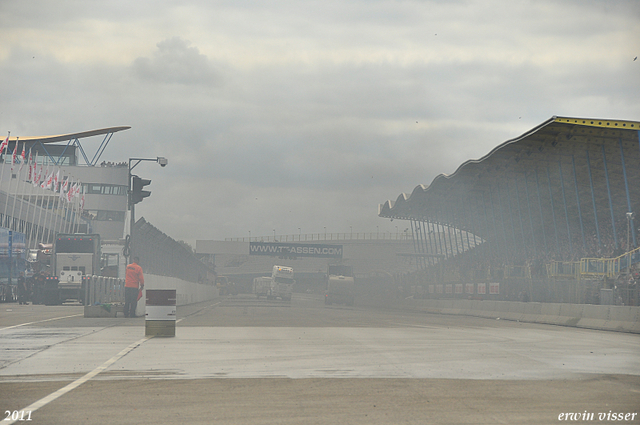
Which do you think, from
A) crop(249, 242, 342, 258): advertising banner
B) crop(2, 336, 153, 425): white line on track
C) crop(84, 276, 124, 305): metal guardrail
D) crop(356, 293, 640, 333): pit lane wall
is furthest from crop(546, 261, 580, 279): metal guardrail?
crop(249, 242, 342, 258): advertising banner

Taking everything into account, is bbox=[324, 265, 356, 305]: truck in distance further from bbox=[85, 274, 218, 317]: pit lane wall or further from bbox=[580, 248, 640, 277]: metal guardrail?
bbox=[580, 248, 640, 277]: metal guardrail

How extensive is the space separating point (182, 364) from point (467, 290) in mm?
31979

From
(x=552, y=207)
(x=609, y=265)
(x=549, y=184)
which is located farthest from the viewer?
(x=549, y=184)

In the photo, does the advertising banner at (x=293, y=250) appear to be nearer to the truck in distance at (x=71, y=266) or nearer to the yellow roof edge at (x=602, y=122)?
the truck in distance at (x=71, y=266)

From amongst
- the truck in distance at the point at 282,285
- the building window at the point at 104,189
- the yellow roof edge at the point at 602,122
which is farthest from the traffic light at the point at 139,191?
the building window at the point at 104,189

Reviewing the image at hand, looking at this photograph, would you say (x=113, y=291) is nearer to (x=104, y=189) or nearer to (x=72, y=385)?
(x=72, y=385)

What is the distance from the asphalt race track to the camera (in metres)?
6.73

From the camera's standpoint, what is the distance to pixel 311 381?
8828 millimetres

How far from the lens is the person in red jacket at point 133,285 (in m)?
22.4

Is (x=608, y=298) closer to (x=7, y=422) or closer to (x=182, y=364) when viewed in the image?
(x=182, y=364)

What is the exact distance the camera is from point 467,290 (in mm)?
40625

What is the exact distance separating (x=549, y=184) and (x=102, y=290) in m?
28.3

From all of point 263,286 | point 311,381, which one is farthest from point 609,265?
point 263,286

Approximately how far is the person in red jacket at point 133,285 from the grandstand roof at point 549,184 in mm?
20906
